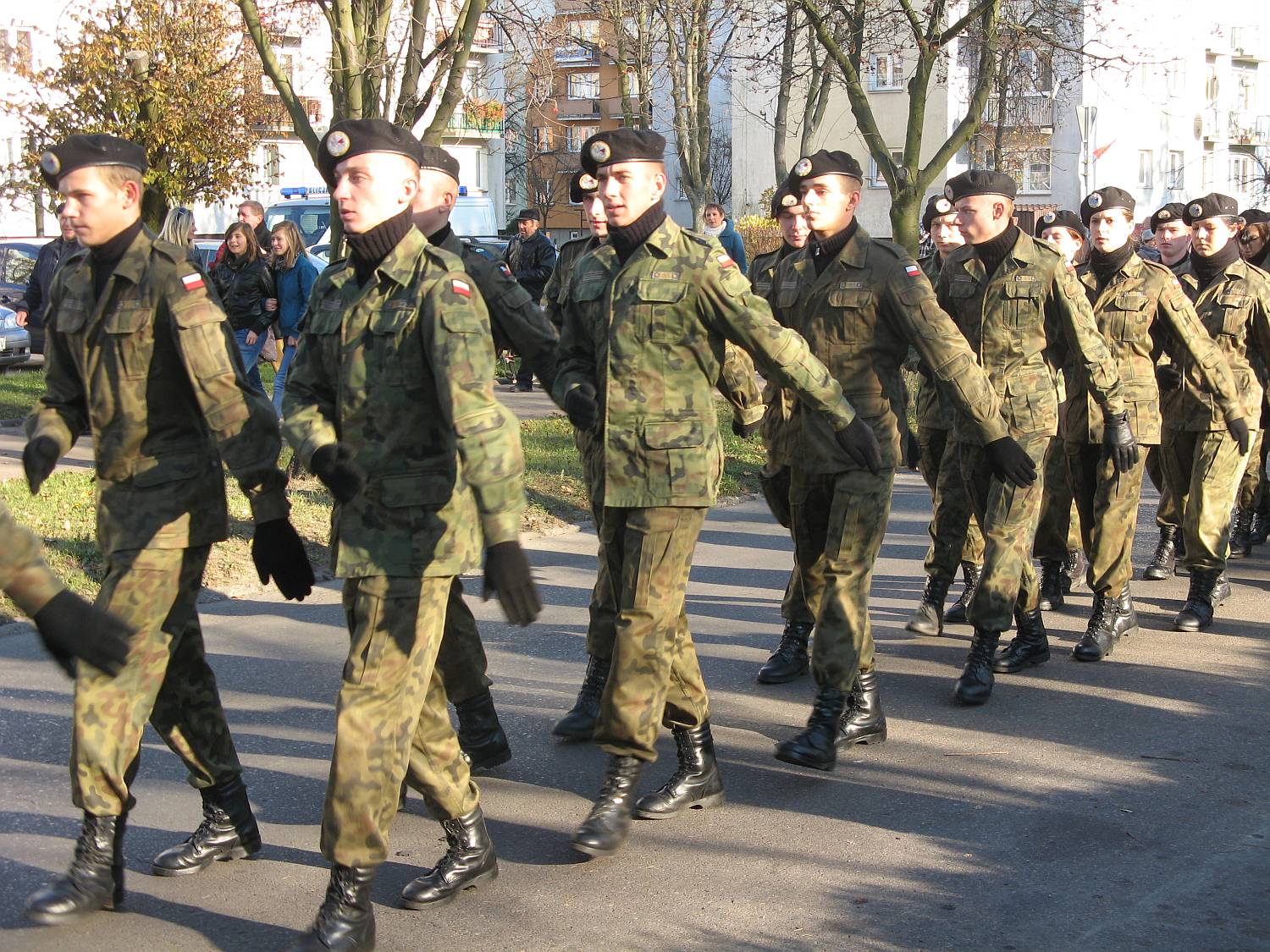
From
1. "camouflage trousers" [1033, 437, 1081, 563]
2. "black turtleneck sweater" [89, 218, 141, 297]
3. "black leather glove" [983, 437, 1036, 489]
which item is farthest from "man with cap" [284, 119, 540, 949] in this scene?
"camouflage trousers" [1033, 437, 1081, 563]

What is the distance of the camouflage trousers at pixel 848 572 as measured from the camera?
18.0ft

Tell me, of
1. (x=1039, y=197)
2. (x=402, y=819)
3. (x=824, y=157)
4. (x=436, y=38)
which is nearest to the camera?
(x=402, y=819)

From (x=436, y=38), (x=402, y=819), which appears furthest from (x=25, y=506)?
(x=402, y=819)

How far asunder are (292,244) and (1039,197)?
47.8m

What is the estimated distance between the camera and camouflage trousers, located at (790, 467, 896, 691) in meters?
5.49

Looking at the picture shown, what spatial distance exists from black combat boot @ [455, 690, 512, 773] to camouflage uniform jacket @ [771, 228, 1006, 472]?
4.78 ft

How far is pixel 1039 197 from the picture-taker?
2218 inches

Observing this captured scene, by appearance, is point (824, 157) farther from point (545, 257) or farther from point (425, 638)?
point (545, 257)

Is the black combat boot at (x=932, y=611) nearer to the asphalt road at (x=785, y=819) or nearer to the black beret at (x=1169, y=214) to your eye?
the asphalt road at (x=785, y=819)

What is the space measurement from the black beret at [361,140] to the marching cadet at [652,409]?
843 millimetres

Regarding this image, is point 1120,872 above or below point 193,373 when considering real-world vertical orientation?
below

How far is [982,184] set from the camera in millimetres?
6719

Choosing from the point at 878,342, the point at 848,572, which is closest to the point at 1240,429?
the point at 878,342

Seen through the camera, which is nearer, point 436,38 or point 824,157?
point 824,157
